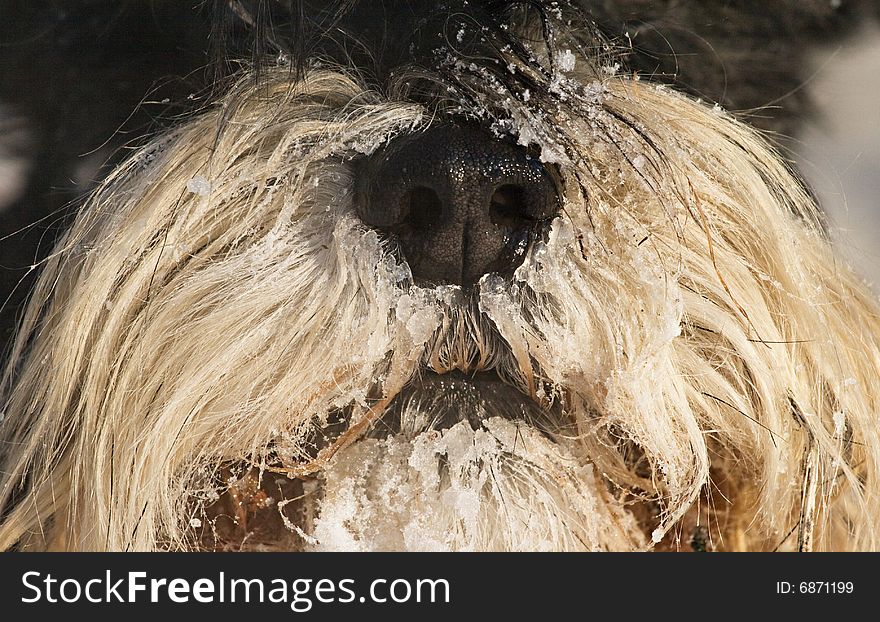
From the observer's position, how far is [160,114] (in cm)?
125

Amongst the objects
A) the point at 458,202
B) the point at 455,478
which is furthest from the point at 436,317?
the point at 455,478

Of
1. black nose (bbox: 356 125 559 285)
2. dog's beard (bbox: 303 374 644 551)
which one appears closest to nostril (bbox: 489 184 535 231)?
black nose (bbox: 356 125 559 285)

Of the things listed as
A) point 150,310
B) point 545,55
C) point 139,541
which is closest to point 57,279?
point 150,310

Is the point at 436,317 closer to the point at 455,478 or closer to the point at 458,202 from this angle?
the point at 458,202

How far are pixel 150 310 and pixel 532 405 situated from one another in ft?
1.74

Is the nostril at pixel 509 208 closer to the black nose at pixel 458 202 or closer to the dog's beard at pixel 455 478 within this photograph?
the black nose at pixel 458 202

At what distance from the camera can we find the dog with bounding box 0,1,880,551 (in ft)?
3.26

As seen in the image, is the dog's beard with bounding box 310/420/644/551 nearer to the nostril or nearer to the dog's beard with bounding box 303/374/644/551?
the dog's beard with bounding box 303/374/644/551

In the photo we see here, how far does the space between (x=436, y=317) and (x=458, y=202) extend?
148mm

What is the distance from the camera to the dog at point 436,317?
99cm

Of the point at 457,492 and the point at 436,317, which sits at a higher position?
the point at 436,317

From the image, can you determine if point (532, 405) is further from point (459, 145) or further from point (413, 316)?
point (459, 145)

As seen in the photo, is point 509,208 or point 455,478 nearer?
point 509,208

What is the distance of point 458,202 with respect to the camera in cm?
97
